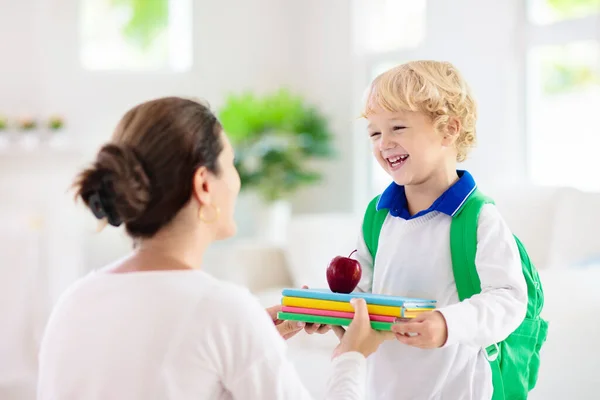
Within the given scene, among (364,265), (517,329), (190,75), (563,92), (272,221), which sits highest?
(190,75)

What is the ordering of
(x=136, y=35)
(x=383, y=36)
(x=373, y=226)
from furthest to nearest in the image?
(x=136, y=35), (x=383, y=36), (x=373, y=226)

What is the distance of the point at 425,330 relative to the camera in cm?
138

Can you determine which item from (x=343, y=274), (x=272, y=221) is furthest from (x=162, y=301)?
(x=272, y=221)

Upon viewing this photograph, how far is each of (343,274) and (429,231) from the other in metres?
0.20

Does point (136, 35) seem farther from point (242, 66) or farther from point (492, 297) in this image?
point (492, 297)

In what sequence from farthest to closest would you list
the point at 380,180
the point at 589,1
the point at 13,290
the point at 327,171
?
the point at 327,171 < the point at 380,180 < the point at 13,290 < the point at 589,1

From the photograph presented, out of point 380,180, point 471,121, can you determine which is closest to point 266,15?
point 380,180

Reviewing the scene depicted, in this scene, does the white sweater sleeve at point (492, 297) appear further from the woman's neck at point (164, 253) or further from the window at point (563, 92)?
the window at point (563, 92)

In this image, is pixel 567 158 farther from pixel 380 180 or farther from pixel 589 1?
pixel 380 180

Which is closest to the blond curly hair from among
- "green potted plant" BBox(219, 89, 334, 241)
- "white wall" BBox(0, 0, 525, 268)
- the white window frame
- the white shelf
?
the white window frame

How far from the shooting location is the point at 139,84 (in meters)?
5.72

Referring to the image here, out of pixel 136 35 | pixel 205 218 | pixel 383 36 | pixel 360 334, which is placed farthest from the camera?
pixel 136 35

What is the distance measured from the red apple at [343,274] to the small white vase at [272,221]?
12.2ft

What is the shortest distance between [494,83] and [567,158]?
0.54m
